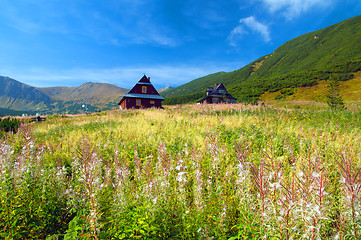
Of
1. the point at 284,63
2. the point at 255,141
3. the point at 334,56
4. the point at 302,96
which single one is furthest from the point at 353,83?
the point at 284,63

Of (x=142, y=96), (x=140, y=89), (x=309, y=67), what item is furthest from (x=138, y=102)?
(x=309, y=67)

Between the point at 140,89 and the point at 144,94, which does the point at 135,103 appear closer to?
the point at 144,94

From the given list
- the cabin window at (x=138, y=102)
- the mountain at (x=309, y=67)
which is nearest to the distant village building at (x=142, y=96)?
the cabin window at (x=138, y=102)

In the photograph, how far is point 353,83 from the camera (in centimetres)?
5388

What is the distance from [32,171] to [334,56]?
142473mm

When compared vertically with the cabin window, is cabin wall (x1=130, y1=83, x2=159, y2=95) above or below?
above

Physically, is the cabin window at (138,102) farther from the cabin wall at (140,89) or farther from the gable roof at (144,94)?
the cabin wall at (140,89)

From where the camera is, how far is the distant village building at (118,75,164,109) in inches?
1459

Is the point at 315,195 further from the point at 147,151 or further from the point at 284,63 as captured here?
the point at 284,63

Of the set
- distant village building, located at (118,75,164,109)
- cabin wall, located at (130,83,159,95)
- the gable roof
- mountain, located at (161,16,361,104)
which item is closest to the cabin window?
distant village building, located at (118,75,164,109)

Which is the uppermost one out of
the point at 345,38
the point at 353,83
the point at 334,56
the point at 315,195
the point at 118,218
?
the point at 345,38

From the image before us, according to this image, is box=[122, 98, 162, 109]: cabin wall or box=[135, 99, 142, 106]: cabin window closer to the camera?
box=[122, 98, 162, 109]: cabin wall

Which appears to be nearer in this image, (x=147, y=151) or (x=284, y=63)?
(x=147, y=151)

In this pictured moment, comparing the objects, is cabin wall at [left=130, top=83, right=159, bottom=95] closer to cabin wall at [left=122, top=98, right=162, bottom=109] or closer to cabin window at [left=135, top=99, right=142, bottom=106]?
cabin wall at [left=122, top=98, right=162, bottom=109]
